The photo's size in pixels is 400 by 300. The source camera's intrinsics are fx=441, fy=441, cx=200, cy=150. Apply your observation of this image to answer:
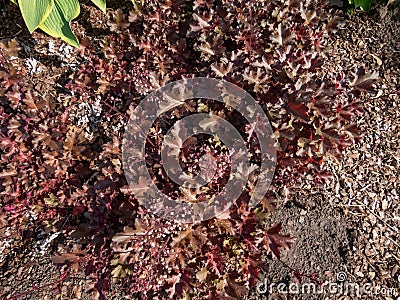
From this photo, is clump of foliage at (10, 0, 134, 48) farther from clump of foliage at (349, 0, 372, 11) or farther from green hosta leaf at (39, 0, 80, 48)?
clump of foliage at (349, 0, 372, 11)

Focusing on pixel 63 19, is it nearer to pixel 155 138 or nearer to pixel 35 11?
pixel 35 11

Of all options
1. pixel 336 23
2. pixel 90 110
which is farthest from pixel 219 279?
pixel 336 23

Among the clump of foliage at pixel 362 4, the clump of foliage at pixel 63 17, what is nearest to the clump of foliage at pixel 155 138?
the clump of foliage at pixel 63 17

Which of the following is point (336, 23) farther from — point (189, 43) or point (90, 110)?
point (90, 110)

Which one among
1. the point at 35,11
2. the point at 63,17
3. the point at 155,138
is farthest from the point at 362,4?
the point at 35,11

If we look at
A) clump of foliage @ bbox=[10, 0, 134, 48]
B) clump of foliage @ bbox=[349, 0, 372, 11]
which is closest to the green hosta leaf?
clump of foliage @ bbox=[10, 0, 134, 48]
